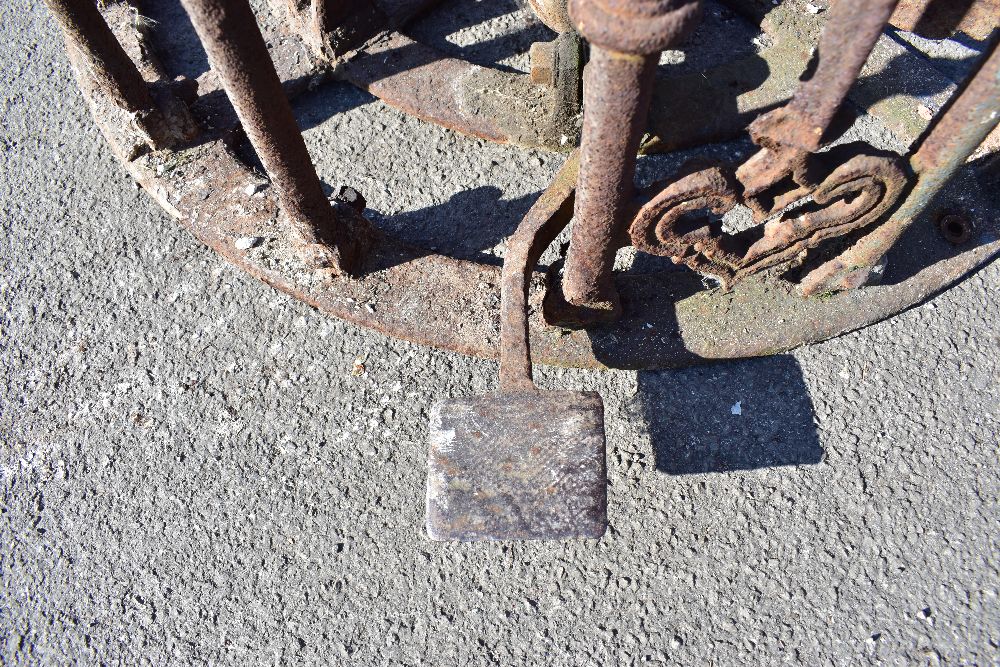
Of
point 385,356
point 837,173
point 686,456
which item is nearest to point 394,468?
point 385,356

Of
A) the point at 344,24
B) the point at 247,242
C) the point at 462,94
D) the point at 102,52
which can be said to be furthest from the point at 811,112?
the point at 102,52

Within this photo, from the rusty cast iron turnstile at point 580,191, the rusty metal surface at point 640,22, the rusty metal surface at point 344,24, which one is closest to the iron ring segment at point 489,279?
the rusty cast iron turnstile at point 580,191

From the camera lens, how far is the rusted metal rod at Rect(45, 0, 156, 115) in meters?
2.09

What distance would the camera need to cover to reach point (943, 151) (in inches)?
61.9

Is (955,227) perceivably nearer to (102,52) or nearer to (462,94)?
(462,94)

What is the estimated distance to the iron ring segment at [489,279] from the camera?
212cm

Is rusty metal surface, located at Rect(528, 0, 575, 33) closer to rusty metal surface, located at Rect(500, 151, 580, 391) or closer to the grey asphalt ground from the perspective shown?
rusty metal surface, located at Rect(500, 151, 580, 391)

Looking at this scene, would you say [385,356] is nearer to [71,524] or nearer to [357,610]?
[357,610]

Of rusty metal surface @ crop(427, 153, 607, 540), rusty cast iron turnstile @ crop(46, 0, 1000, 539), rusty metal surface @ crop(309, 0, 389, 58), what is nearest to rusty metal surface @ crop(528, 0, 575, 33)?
rusty cast iron turnstile @ crop(46, 0, 1000, 539)

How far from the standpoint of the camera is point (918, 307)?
7.32ft

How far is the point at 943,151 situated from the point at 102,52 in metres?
2.28

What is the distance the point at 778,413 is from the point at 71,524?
2059 mm

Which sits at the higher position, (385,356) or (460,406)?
(460,406)

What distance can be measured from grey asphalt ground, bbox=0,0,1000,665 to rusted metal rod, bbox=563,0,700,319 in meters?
0.53
